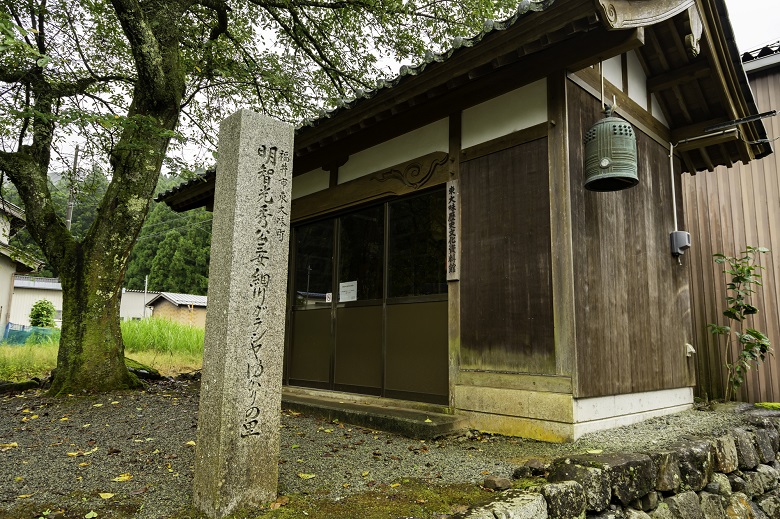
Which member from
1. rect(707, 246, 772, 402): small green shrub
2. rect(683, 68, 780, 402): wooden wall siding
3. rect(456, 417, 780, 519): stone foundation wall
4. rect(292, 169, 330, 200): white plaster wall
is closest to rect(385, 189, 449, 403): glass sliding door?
rect(292, 169, 330, 200): white plaster wall

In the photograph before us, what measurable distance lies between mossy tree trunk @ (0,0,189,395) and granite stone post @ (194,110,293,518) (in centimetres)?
442

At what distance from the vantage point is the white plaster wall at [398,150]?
19.7 ft

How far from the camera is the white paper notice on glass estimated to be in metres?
6.90

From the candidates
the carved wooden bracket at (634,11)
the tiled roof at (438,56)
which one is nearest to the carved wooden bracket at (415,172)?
the tiled roof at (438,56)

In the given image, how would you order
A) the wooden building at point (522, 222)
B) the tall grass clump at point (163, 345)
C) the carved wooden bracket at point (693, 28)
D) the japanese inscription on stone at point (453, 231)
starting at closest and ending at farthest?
the wooden building at point (522, 222)
the carved wooden bracket at point (693, 28)
the japanese inscription on stone at point (453, 231)
the tall grass clump at point (163, 345)

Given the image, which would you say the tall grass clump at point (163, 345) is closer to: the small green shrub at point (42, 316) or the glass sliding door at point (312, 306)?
the glass sliding door at point (312, 306)

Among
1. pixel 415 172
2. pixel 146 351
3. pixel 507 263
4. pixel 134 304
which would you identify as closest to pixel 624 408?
pixel 507 263

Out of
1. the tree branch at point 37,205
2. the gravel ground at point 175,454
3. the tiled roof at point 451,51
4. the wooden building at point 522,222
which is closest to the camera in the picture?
the gravel ground at point 175,454

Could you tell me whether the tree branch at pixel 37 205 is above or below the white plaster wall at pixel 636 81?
below

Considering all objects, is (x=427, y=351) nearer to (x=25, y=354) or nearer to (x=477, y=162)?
(x=477, y=162)

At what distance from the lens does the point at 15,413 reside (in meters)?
6.11

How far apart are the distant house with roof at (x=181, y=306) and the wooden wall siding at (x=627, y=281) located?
31617 millimetres

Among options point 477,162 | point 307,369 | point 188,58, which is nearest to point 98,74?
point 188,58

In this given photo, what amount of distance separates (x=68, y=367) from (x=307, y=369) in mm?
3392
